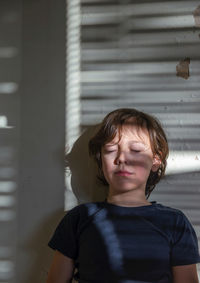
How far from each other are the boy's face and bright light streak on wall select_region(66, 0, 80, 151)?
19cm

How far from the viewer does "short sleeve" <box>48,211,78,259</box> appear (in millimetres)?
1008

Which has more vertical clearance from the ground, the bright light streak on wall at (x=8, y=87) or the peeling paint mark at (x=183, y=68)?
the peeling paint mark at (x=183, y=68)

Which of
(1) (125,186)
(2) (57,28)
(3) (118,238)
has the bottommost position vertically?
(3) (118,238)

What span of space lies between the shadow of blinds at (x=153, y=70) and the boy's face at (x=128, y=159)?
0.47 ft

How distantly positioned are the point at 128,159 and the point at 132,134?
0.08 m

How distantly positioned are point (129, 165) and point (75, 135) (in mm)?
264

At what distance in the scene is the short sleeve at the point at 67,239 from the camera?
→ 1008 millimetres

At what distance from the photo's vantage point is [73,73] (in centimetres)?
117

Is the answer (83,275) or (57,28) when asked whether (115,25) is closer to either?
(57,28)

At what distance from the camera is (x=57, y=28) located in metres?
1.19

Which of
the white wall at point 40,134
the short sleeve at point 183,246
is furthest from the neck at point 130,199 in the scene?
the white wall at point 40,134

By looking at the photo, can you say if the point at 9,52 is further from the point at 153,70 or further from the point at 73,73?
the point at 153,70

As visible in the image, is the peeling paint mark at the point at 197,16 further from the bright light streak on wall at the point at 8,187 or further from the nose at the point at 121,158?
the bright light streak on wall at the point at 8,187

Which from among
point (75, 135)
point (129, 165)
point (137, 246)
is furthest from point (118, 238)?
point (75, 135)
